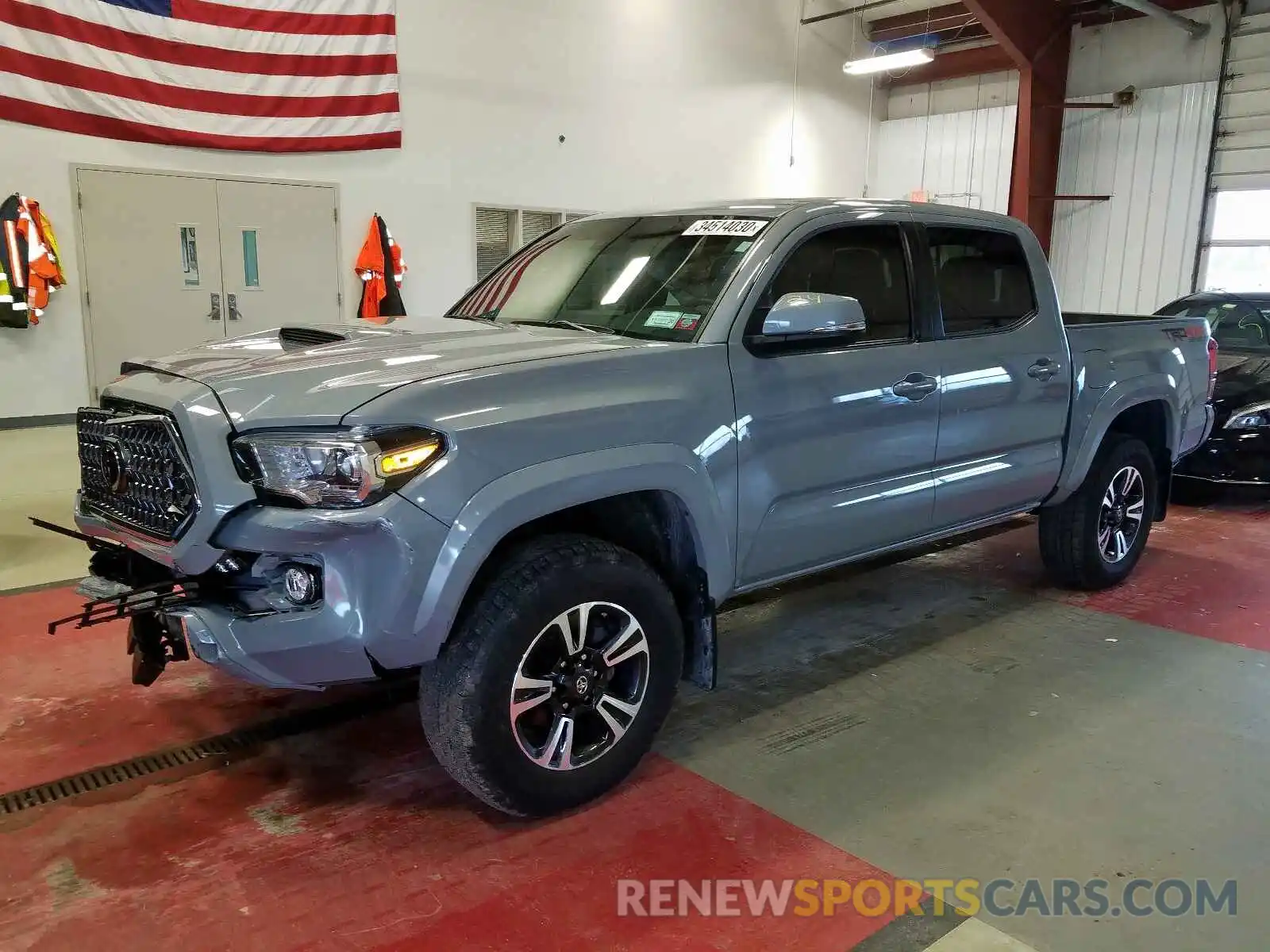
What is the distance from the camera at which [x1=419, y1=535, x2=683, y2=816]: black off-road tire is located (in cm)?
237

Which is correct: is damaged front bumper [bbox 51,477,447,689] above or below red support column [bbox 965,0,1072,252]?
below

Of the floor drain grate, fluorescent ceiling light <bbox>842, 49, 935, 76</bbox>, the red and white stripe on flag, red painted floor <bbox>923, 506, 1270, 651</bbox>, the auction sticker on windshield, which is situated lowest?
red painted floor <bbox>923, 506, 1270, 651</bbox>

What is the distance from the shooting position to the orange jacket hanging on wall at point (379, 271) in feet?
33.7

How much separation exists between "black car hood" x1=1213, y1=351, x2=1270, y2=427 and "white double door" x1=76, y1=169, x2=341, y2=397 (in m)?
7.56

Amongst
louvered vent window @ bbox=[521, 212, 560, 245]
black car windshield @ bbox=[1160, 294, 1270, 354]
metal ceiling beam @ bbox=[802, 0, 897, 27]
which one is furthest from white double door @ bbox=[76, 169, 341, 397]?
metal ceiling beam @ bbox=[802, 0, 897, 27]

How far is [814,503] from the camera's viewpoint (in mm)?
3115

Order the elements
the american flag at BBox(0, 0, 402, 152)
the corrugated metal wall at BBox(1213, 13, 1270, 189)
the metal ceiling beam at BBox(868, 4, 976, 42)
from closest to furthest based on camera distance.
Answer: the american flag at BBox(0, 0, 402, 152) → the corrugated metal wall at BBox(1213, 13, 1270, 189) → the metal ceiling beam at BBox(868, 4, 976, 42)

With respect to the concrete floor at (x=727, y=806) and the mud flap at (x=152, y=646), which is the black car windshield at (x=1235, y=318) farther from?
the mud flap at (x=152, y=646)

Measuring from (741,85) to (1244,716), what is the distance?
12.3 meters

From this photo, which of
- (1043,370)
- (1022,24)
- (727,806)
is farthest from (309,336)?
(1022,24)

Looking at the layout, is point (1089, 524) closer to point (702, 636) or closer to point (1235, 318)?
point (702, 636)

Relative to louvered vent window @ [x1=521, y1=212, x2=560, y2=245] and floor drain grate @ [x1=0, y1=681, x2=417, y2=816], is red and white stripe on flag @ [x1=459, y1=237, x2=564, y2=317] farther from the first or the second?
louvered vent window @ [x1=521, y1=212, x2=560, y2=245]

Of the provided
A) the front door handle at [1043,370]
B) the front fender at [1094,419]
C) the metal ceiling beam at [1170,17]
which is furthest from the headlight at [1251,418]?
the metal ceiling beam at [1170,17]

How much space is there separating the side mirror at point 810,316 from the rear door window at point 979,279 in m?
0.86
